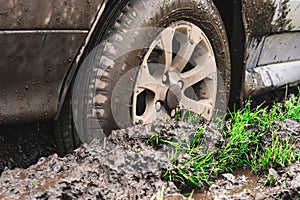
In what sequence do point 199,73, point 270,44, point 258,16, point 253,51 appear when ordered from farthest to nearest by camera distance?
point 270,44
point 253,51
point 258,16
point 199,73

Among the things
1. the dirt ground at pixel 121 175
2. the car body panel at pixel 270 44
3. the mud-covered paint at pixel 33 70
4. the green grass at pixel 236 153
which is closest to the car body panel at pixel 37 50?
the mud-covered paint at pixel 33 70

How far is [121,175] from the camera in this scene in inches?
93.2

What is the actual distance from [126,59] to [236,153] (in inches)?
30.4

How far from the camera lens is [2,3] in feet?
7.08

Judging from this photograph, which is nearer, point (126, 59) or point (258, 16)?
point (126, 59)

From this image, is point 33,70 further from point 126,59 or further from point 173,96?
point 173,96

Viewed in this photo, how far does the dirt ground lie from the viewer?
221 cm

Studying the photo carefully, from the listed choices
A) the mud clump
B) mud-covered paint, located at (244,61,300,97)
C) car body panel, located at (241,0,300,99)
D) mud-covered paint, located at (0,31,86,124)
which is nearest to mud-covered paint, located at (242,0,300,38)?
car body panel, located at (241,0,300,99)

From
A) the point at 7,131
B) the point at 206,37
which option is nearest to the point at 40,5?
the point at 7,131

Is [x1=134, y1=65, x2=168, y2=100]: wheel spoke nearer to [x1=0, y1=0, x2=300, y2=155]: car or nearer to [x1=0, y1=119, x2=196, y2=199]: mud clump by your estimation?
[x1=0, y1=0, x2=300, y2=155]: car

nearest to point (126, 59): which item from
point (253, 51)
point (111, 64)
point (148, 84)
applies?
point (111, 64)

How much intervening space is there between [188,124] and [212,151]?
0.63 feet

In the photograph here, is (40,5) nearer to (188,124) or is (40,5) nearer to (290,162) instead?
(188,124)

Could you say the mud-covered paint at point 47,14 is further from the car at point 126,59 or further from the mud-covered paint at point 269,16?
the mud-covered paint at point 269,16
